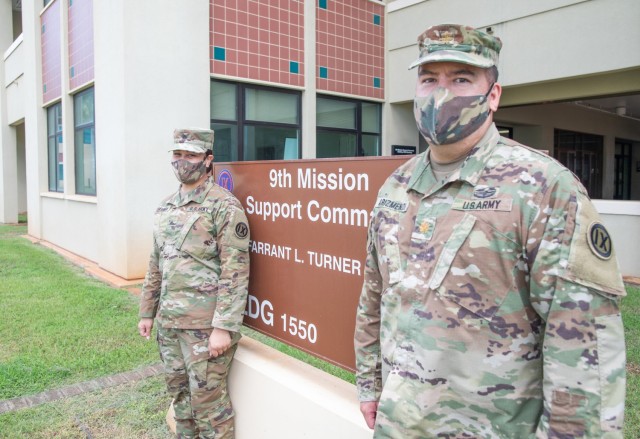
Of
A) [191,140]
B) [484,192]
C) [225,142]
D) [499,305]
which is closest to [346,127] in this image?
[225,142]

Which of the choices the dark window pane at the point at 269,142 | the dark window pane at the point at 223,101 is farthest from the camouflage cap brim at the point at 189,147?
the dark window pane at the point at 269,142

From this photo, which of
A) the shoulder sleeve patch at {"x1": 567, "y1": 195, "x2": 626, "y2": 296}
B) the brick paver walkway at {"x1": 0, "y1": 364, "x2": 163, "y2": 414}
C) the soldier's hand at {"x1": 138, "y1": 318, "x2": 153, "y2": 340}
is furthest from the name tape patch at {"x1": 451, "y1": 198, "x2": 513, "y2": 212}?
the brick paver walkway at {"x1": 0, "y1": 364, "x2": 163, "y2": 414}

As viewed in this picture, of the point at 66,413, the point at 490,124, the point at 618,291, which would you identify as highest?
the point at 490,124

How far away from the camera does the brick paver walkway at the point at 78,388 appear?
3506mm

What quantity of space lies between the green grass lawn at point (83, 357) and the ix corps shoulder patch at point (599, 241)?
2.16m

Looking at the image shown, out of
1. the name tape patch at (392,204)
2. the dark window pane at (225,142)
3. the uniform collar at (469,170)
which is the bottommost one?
the name tape patch at (392,204)

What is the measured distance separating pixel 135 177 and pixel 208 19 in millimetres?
2670

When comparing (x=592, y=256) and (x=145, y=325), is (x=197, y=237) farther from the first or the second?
(x=592, y=256)

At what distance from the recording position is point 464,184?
56.4 inches

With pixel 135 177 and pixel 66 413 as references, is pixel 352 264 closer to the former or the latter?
pixel 66 413

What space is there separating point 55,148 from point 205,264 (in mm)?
10202

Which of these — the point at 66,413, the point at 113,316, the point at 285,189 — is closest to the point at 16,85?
the point at 113,316

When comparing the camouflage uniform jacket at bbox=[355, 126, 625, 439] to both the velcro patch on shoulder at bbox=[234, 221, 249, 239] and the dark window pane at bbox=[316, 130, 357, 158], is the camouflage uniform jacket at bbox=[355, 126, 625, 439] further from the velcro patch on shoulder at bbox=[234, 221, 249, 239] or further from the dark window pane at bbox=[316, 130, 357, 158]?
the dark window pane at bbox=[316, 130, 357, 158]

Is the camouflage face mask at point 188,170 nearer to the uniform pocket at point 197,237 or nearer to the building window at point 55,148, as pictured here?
the uniform pocket at point 197,237
